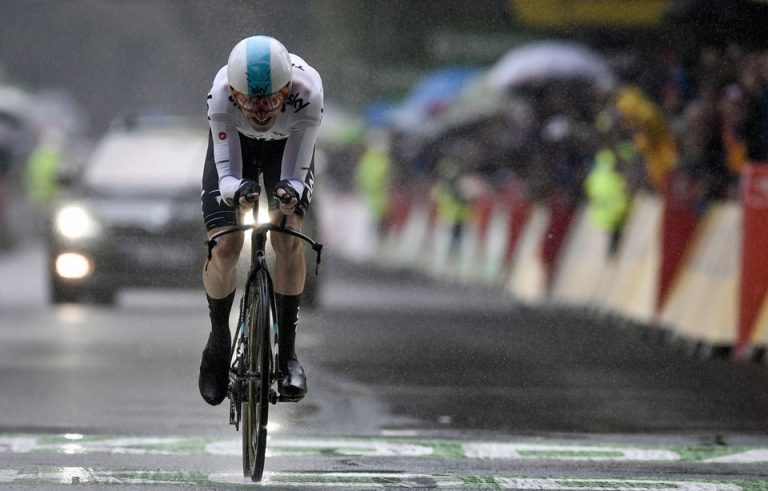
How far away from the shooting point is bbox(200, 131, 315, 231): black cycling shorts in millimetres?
9047

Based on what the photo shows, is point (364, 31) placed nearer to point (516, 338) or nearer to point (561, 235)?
point (561, 235)

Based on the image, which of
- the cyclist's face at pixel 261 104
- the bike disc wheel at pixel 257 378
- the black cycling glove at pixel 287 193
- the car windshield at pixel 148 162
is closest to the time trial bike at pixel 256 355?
the bike disc wheel at pixel 257 378

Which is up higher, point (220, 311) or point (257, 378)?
point (220, 311)

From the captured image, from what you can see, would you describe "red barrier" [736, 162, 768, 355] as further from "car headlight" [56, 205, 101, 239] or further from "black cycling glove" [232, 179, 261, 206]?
"black cycling glove" [232, 179, 261, 206]

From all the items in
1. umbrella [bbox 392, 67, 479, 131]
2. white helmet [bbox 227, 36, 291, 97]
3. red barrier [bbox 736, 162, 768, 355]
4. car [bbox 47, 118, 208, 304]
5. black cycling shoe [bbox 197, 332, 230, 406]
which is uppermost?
umbrella [bbox 392, 67, 479, 131]

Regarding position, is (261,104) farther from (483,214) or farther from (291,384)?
(483,214)

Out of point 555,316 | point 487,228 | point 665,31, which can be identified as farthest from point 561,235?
point 487,228

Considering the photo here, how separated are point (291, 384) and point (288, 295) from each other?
43 cm

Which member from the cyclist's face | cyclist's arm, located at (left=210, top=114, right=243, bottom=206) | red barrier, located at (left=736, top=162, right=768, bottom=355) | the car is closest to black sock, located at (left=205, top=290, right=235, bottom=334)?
cyclist's arm, located at (left=210, top=114, right=243, bottom=206)

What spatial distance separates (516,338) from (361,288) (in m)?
10.3

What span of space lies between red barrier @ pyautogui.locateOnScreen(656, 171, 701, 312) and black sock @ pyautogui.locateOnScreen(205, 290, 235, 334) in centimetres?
864

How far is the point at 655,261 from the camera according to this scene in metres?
17.9

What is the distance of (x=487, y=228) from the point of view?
29688 mm

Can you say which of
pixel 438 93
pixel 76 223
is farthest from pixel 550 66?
pixel 438 93
